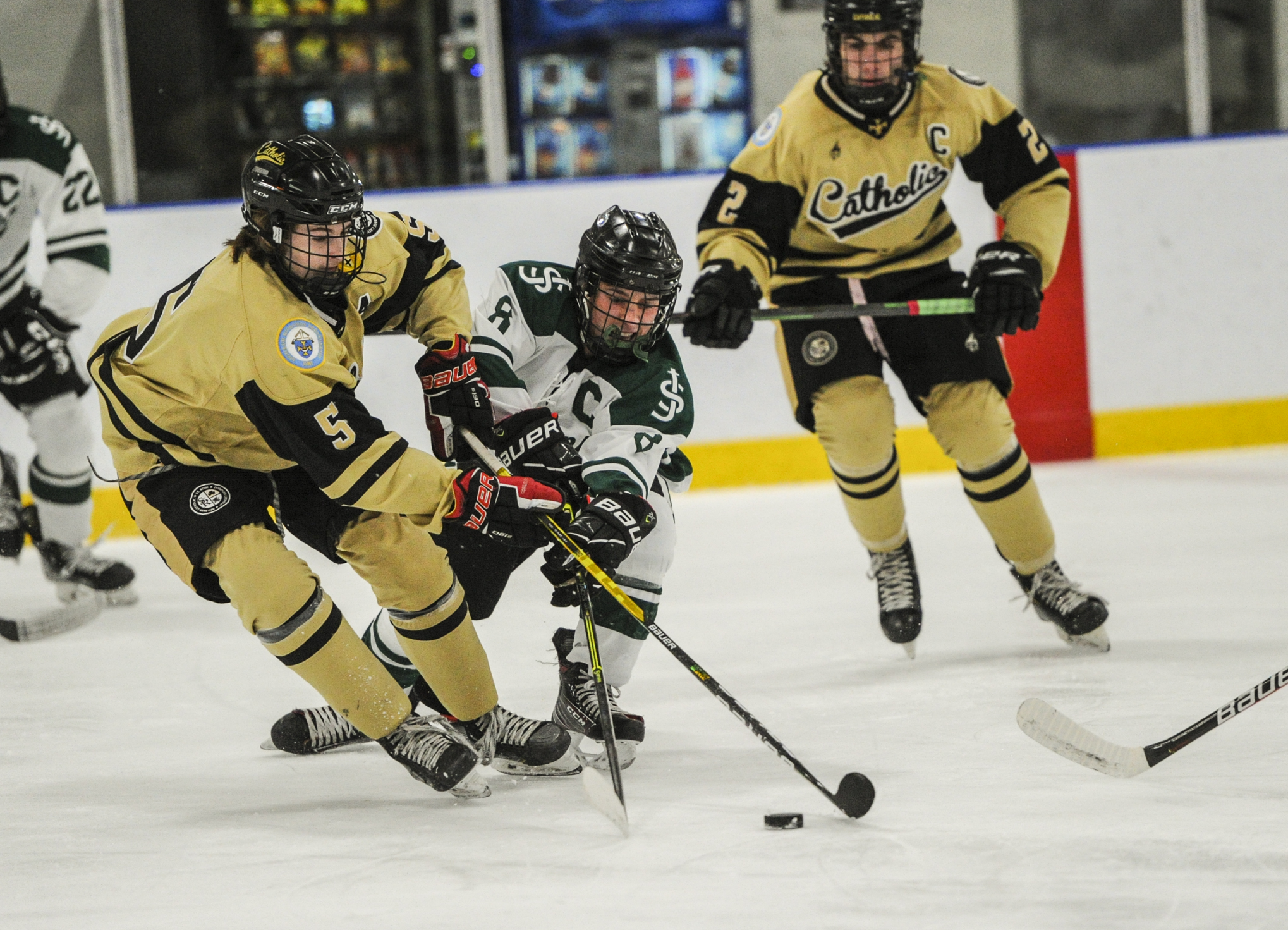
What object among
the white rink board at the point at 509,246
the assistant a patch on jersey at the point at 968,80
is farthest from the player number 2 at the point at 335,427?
the white rink board at the point at 509,246

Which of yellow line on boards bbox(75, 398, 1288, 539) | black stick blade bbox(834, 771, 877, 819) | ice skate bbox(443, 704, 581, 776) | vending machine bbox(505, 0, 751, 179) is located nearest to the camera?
black stick blade bbox(834, 771, 877, 819)

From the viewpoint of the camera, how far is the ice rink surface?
1.80 meters

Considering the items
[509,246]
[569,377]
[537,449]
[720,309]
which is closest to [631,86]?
[509,246]

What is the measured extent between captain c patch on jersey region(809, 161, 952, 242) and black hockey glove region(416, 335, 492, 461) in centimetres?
99

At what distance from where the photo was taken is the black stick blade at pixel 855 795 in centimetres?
201

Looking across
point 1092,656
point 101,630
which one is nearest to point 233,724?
point 101,630

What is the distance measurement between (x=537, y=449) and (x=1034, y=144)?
142 cm

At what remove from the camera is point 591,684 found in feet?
8.04

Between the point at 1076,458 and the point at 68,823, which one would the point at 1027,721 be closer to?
the point at 68,823

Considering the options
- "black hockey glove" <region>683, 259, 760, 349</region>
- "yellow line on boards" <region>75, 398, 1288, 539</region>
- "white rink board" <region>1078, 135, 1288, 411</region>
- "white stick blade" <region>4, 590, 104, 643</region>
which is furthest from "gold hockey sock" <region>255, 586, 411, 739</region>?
"white rink board" <region>1078, 135, 1288, 411</region>

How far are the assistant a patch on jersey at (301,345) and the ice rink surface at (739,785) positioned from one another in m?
0.66

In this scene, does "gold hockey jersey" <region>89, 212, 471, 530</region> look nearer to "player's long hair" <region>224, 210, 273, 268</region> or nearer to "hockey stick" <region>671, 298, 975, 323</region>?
"player's long hair" <region>224, 210, 273, 268</region>

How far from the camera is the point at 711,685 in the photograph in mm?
2164

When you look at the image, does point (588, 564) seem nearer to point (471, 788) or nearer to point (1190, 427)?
point (471, 788)
